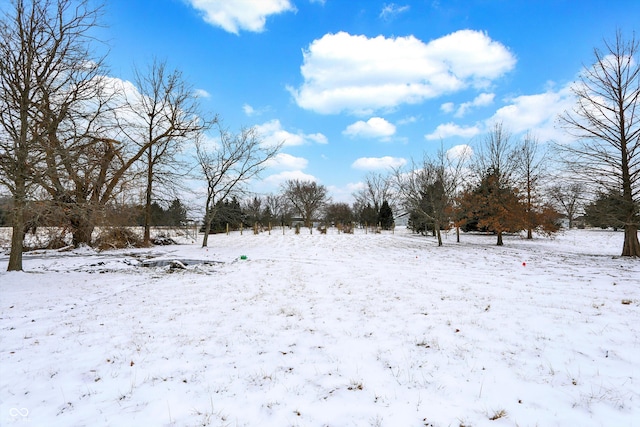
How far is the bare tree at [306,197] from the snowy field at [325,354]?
39.2 m

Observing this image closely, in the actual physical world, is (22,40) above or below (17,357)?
above

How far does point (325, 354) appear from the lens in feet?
12.5

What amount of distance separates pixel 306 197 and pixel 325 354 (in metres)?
43.1

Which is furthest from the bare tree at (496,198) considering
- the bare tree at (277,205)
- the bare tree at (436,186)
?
the bare tree at (277,205)

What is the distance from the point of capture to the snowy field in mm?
2678

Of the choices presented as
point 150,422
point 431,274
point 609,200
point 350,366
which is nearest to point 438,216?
point 609,200

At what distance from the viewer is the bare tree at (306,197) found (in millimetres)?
46625

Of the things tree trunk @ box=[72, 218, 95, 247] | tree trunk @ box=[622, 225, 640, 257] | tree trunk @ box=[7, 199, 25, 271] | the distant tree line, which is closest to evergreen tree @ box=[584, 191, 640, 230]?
tree trunk @ box=[622, 225, 640, 257]

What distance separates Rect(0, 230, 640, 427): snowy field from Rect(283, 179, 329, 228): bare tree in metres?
39.2

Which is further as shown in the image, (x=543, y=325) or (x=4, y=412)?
(x=543, y=325)

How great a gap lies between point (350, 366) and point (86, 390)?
2654 millimetres

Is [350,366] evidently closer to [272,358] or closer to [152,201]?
[272,358]

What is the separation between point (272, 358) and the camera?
372 cm

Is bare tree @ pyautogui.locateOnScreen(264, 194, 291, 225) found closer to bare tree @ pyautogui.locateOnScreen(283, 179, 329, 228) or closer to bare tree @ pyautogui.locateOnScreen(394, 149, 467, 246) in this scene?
bare tree @ pyautogui.locateOnScreen(283, 179, 329, 228)
